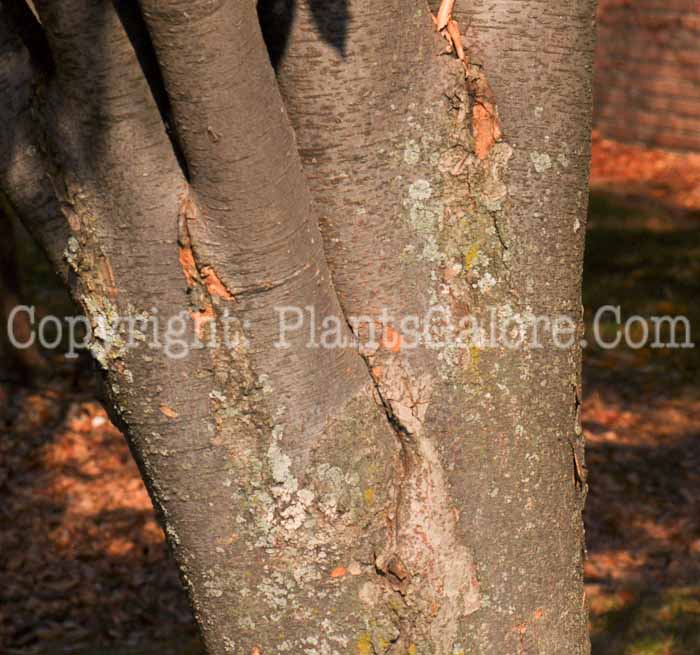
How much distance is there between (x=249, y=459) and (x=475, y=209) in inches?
20.8

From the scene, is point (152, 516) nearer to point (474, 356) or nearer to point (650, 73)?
point (474, 356)

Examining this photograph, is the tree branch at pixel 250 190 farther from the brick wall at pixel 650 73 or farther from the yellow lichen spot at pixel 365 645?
the brick wall at pixel 650 73

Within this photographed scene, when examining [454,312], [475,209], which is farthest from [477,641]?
[475,209]

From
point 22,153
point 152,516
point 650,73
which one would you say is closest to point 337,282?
point 22,153

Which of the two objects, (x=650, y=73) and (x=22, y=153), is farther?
(x=650, y=73)

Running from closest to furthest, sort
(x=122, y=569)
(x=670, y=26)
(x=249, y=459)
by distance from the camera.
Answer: (x=249, y=459), (x=122, y=569), (x=670, y=26)

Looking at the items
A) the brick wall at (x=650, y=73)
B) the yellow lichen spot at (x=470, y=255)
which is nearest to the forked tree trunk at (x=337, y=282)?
the yellow lichen spot at (x=470, y=255)

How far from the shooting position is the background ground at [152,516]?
450cm

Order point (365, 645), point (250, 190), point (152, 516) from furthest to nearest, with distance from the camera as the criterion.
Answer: point (152, 516), point (365, 645), point (250, 190)

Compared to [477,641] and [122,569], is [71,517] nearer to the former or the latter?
[122,569]

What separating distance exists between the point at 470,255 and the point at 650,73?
30.0 ft

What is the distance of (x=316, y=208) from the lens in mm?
1513

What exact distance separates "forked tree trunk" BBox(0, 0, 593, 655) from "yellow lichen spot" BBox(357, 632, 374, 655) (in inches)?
0.8

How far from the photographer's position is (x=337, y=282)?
155cm
